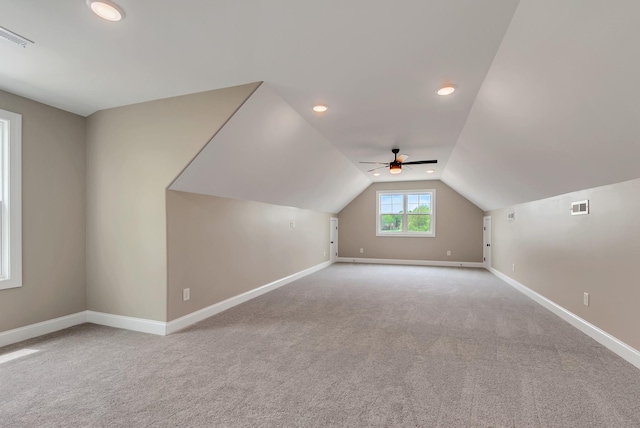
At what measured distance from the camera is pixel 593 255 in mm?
3281

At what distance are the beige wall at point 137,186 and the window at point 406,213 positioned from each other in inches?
272

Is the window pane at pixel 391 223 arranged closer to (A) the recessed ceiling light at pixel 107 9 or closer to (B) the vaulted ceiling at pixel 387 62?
(B) the vaulted ceiling at pixel 387 62

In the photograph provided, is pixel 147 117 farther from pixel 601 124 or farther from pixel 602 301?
pixel 602 301

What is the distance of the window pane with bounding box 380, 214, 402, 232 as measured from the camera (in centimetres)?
926

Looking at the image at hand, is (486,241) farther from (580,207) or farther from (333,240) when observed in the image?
(580,207)

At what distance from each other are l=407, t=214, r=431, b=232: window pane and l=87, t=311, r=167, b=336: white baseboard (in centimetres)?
734

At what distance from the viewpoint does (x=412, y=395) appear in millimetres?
2168

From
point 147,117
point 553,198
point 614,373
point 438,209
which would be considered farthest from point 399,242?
point 147,117

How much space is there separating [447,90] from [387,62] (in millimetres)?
835

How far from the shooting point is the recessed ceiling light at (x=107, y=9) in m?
1.79

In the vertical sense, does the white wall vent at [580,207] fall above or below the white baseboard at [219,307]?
above

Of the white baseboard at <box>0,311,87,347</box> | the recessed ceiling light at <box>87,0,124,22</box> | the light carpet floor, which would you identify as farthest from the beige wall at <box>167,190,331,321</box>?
the recessed ceiling light at <box>87,0,124,22</box>

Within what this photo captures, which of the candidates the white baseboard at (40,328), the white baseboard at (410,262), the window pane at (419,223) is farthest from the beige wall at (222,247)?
the window pane at (419,223)

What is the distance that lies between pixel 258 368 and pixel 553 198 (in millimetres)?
4405
